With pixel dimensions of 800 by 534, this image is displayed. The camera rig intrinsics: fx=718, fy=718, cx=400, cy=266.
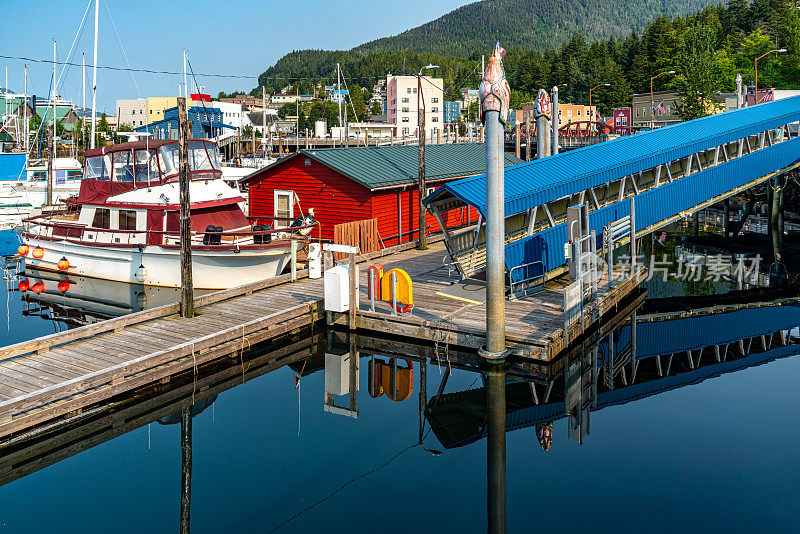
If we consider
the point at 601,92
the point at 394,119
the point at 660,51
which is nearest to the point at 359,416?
the point at 660,51

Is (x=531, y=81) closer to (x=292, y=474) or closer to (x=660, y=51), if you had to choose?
(x=660, y=51)

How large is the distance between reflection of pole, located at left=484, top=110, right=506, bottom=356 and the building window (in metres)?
16.2

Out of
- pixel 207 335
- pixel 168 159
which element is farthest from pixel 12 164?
pixel 207 335

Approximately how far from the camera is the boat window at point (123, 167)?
91.3 feet

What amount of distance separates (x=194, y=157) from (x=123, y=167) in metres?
2.72

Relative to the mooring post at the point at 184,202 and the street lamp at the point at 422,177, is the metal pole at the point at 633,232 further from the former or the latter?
the mooring post at the point at 184,202

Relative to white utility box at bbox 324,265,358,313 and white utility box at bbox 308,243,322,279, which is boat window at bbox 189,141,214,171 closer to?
white utility box at bbox 308,243,322,279

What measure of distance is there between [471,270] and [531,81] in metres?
161

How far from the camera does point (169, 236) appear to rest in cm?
2539

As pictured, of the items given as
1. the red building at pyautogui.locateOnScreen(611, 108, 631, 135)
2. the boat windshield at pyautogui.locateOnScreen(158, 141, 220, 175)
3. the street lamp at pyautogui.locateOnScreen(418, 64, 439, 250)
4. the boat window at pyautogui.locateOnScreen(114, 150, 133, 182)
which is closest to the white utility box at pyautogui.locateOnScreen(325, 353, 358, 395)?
the street lamp at pyautogui.locateOnScreen(418, 64, 439, 250)

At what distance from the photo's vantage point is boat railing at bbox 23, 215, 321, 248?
24328 millimetres

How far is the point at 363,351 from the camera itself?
18.2m

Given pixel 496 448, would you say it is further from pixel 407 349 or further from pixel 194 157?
pixel 194 157

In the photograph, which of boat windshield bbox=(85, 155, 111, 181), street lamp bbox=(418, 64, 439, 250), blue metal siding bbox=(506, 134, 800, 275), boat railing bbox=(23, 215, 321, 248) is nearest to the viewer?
blue metal siding bbox=(506, 134, 800, 275)
